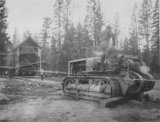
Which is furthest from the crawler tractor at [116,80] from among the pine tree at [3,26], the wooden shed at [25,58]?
the pine tree at [3,26]

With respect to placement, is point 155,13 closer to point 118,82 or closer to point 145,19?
point 145,19

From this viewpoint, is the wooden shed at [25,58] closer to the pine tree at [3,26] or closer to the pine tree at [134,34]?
the pine tree at [3,26]

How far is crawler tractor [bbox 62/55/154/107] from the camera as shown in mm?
9000

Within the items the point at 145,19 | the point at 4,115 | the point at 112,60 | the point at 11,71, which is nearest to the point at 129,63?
the point at 112,60

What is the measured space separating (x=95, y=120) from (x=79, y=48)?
28.1 meters

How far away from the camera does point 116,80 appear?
939 cm

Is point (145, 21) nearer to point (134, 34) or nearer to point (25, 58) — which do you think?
point (134, 34)

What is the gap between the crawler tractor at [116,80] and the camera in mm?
9000

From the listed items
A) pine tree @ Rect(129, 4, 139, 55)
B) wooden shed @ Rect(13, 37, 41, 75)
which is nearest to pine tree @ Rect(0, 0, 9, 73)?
wooden shed @ Rect(13, 37, 41, 75)

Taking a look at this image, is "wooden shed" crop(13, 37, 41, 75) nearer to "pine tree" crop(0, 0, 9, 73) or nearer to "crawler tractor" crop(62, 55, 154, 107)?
"pine tree" crop(0, 0, 9, 73)

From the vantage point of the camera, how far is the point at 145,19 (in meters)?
37.9

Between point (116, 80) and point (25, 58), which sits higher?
point (25, 58)

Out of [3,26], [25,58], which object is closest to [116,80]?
[25,58]

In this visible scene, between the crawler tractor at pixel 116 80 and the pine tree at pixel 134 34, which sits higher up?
the pine tree at pixel 134 34
